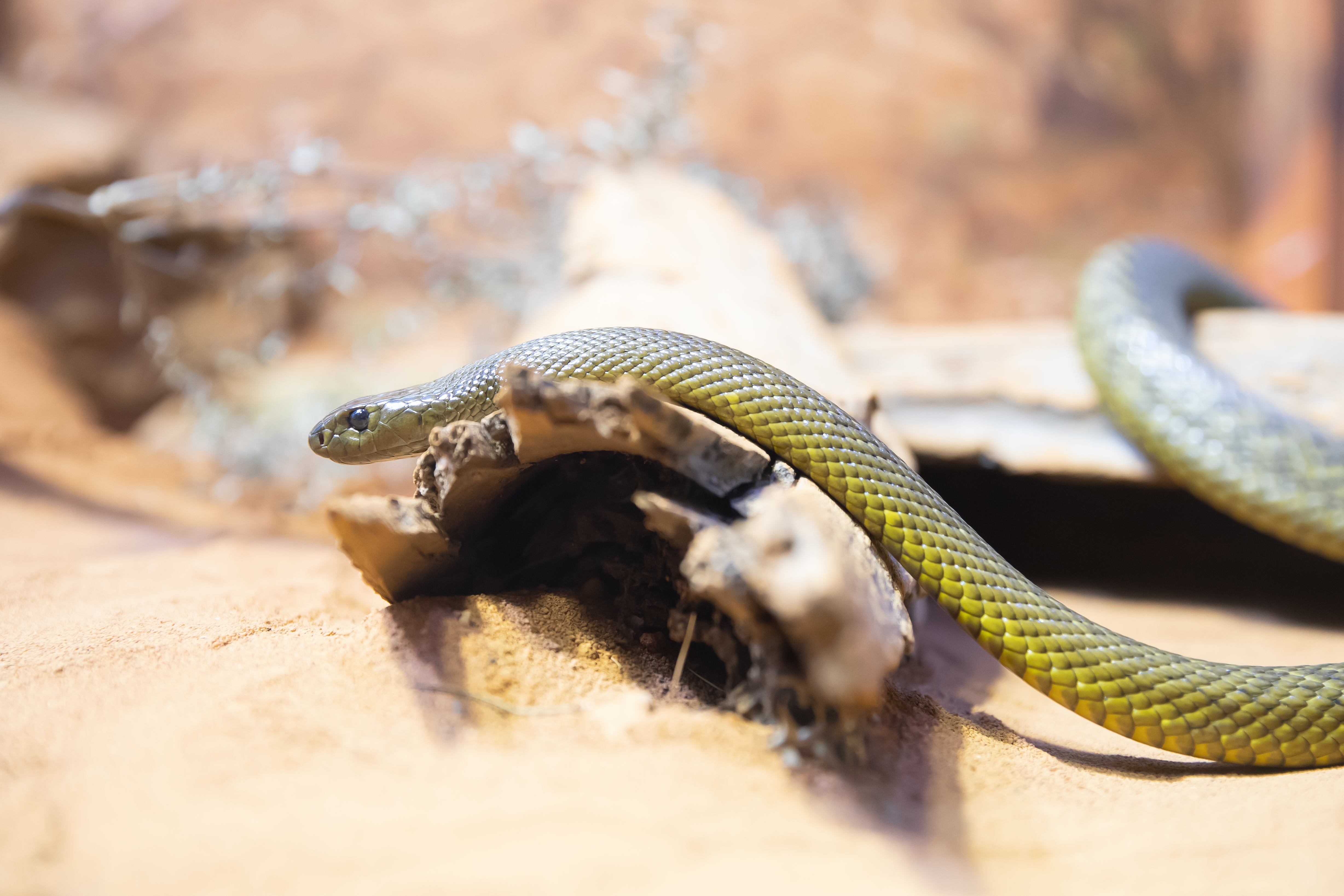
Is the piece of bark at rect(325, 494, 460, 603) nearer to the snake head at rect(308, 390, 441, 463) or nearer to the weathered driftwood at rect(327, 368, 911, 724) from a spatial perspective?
the weathered driftwood at rect(327, 368, 911, 724)

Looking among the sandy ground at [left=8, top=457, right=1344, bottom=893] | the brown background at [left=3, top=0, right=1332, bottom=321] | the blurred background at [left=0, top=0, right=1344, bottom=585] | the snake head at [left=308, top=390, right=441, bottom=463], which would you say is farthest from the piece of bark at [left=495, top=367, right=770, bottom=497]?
the brown background at [left=3, top=0, right=1332, bottom=321]

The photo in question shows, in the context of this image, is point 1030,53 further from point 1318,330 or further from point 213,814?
point 213,814

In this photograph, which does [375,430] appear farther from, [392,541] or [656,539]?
[656,539]

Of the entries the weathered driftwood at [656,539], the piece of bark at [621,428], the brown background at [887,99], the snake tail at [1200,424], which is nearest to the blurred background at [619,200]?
the brown background at [887,99]

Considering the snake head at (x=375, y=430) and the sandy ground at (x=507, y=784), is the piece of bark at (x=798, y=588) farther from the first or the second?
the snake head at (x=375, y=430)

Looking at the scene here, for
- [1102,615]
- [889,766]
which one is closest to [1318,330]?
[1102,615]

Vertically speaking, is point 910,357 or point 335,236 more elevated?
point 910,357
